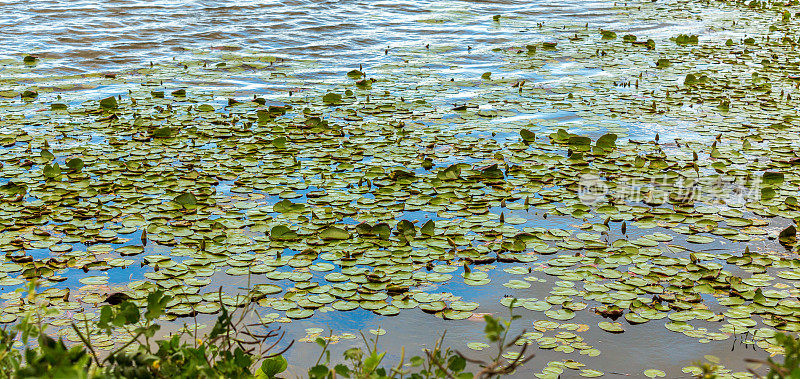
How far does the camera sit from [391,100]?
695 cm

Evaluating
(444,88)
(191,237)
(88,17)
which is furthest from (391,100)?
(88,17)

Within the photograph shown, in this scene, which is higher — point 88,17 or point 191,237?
point 88,17

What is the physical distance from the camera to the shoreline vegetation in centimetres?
310

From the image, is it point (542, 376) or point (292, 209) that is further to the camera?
point (292, 209)

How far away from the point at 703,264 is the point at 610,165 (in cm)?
148

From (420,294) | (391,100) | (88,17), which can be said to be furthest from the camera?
(88,17)

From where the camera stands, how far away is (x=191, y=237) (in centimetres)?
404

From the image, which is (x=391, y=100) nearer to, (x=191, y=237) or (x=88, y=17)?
(x=191, y=237)

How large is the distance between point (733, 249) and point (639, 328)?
103 centimetres

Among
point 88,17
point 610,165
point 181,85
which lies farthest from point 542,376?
point 88,17

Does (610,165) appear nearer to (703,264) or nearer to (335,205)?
(703,264)

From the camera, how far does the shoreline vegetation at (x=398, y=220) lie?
122 inches

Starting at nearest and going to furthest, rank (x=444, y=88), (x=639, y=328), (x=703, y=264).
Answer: (x=639, y=328) < (x=703, y=264) < (x=444, y=88)

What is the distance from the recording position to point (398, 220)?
4316mm
